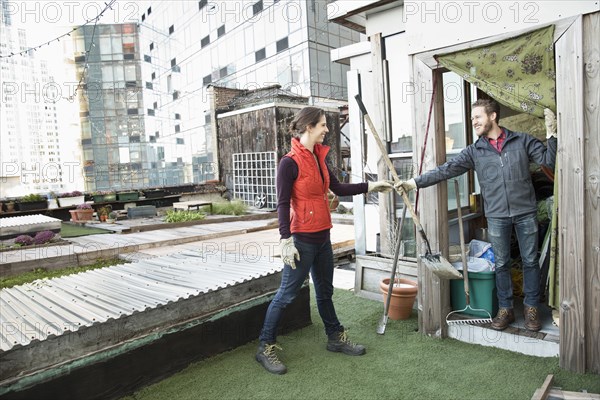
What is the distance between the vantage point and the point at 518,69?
114 inches

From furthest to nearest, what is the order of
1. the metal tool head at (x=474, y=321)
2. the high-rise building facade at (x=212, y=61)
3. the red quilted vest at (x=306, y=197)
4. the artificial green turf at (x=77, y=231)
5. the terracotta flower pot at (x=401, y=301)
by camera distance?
1. the high-rise building facade at (x=212, y=61)
2. the artificial green turf at (x=77, y=231)
3. the terracotta flower pot at (x=401, y=301)
4. the metal tool head at (x=474, y=321)
5. the red quilted vest at (x=306, y=197)

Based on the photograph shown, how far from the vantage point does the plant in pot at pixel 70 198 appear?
11.5 m

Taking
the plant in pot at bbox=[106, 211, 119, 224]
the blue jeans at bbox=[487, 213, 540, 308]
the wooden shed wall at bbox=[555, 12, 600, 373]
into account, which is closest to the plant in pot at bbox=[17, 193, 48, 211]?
the plant in pot at bbox=[106, 211, 119, 224]

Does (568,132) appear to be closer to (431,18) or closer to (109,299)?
(431,18)

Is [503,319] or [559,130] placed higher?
[559,130]

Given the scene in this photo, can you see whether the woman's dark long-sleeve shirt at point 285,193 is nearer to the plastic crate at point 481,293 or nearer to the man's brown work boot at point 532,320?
the plastic crate at point 481,293

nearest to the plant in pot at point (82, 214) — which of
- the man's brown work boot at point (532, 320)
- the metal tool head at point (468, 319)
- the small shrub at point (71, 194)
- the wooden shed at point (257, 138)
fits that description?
the small shrub at point (71, 194)

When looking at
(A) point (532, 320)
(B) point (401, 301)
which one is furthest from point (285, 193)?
(A) point (532, 320)

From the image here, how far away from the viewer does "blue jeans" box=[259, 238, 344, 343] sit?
2.95 m

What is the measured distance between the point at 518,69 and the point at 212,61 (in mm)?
20802

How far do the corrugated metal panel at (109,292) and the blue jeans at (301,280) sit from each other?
1.52 feet

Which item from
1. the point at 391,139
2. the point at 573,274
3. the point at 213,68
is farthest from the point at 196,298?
the point at 213,68

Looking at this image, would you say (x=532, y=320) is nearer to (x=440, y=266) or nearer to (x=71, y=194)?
(x=440, y=266)

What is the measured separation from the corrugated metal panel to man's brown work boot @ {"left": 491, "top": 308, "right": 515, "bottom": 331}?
5.78 ft
